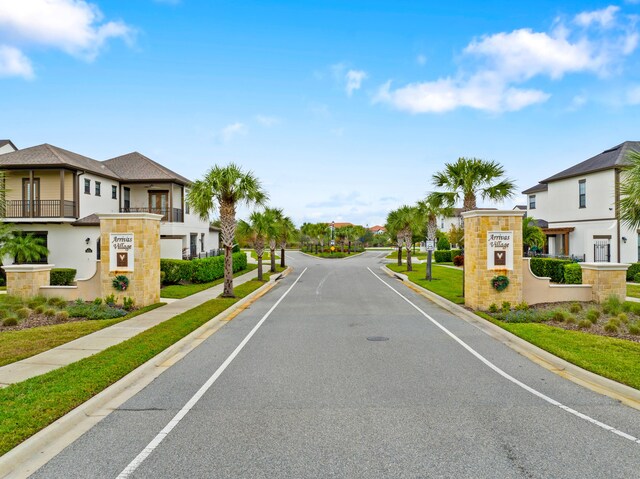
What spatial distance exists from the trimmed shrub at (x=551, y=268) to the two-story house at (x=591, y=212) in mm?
6359

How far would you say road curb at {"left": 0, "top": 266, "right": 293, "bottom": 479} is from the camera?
495cm

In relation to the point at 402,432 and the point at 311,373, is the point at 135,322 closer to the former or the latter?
the point at 311,373

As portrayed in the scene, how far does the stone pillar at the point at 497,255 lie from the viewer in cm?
1614

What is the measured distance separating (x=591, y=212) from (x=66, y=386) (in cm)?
3520

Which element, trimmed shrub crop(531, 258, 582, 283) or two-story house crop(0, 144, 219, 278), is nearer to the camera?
trimmed shrub crop(531, 258, 582, 283)

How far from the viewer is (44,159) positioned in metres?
26.4

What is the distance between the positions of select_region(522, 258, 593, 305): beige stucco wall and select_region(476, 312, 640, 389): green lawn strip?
411 centimetres

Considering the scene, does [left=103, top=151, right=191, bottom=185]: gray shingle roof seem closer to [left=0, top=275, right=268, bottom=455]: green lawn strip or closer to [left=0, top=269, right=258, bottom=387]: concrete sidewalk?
[left=0, top=269, right=258, bottom=387]: concrete sidewalk

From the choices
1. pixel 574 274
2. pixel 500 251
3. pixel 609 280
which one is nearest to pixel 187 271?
pixel 500 251

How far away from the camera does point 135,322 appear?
45.5 feet

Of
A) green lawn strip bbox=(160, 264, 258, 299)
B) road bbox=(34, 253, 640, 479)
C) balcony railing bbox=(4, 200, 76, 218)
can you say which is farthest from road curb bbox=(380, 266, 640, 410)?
balcony railing bbox=(4, 200, 76, 218)

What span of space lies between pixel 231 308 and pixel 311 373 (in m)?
9.34

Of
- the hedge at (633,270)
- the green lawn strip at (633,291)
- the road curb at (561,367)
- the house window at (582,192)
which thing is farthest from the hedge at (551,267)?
the road curb at (561,367)

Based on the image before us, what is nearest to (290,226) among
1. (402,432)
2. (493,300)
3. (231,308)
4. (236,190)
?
(236,190)
